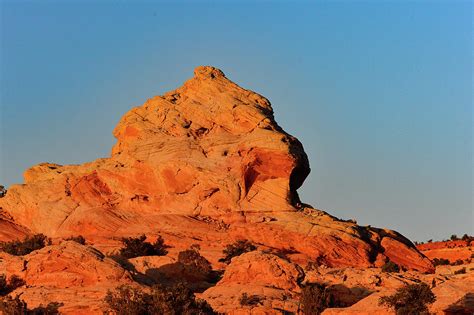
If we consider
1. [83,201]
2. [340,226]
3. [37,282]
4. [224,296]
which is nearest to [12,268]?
[37,282]

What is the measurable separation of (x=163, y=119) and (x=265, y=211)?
1005 centimetres

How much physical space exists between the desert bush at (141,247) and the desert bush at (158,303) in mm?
12751

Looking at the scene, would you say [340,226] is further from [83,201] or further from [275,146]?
[83,201]

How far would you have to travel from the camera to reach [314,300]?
1737 inches

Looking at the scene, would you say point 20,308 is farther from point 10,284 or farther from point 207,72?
point 207,72

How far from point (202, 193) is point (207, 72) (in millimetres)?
10623

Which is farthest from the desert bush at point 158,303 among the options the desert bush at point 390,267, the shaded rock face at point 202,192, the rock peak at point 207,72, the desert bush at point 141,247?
the rock peak at point 207,72

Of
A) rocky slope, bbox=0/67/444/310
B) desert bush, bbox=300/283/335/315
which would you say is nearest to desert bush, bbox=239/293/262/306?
desert bush, bbox=300/283/335/315

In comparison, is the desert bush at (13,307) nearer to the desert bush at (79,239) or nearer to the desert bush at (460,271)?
the desert bush at (79,239)

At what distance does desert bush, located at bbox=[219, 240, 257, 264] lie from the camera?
183ft

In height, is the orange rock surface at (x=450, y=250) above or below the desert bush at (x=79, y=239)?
above

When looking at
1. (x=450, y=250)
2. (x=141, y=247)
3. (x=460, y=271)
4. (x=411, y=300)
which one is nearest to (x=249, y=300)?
(x=411, y=300)

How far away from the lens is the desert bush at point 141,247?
185ft

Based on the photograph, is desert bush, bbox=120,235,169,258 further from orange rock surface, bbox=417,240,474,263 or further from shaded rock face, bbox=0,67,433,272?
orange rock surface, bbox=417,240,474,263
